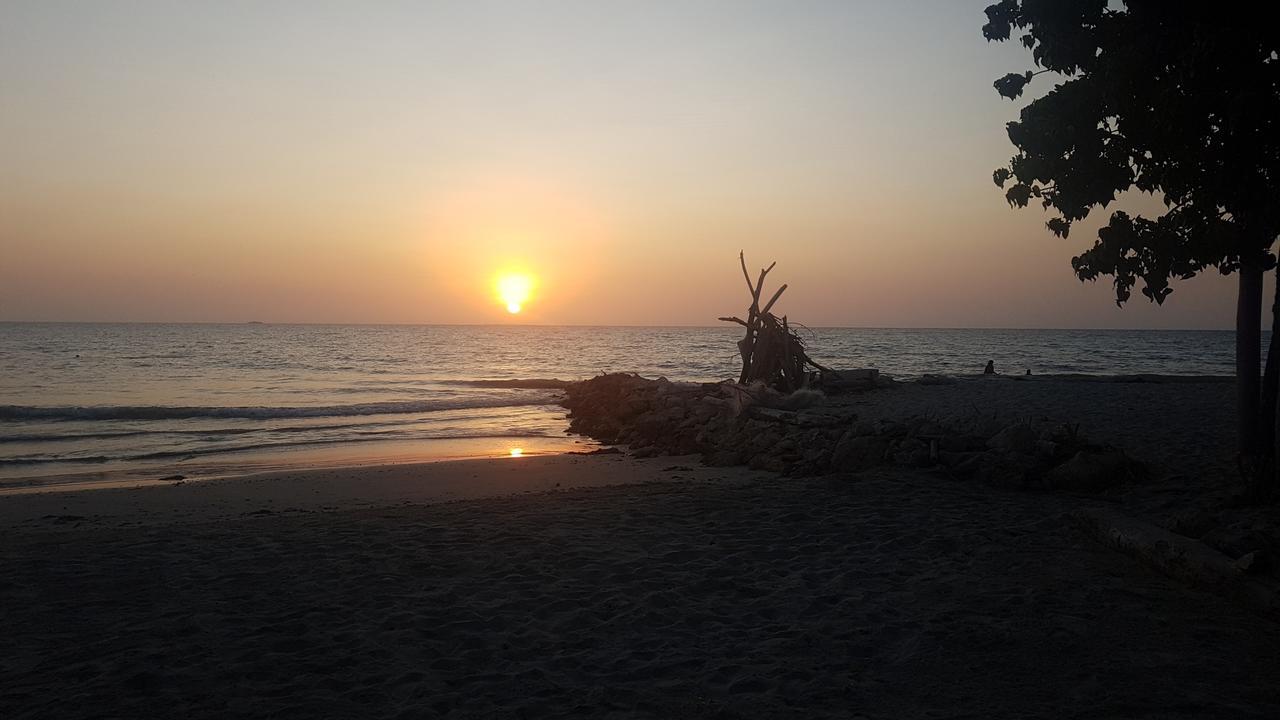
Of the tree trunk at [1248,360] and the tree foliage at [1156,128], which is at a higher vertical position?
the tree foliage at [1156,128]

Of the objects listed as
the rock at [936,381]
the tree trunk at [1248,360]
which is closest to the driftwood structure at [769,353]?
the rock at [936,381]

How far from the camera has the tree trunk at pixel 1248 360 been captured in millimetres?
7785

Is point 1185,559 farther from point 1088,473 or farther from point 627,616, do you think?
point 627,616

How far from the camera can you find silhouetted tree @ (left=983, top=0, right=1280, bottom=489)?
625 cm

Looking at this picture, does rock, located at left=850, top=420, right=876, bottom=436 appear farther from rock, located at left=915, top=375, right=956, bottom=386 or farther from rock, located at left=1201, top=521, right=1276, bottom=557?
rock, located at left=915, top=375, right=956, bottom=386

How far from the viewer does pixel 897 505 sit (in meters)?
8.59

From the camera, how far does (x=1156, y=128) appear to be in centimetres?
681

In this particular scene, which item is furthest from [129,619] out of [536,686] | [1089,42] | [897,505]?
[1089,42]

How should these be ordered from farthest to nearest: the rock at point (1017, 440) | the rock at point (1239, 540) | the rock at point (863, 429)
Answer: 1. the rock at point (863, 429)
2. the rock at point (1017, 440)
3. the rock at point (1239, 540)

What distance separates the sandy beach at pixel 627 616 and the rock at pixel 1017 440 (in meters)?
1.03

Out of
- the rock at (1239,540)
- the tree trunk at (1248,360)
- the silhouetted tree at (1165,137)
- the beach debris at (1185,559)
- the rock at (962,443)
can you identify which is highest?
the silhouetted tree at (1165,137)

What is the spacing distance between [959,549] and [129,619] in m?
6.81

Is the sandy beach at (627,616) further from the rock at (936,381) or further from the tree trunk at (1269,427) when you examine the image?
the rock at (936,381)

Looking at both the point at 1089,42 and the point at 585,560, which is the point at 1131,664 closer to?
the point at 585,560
